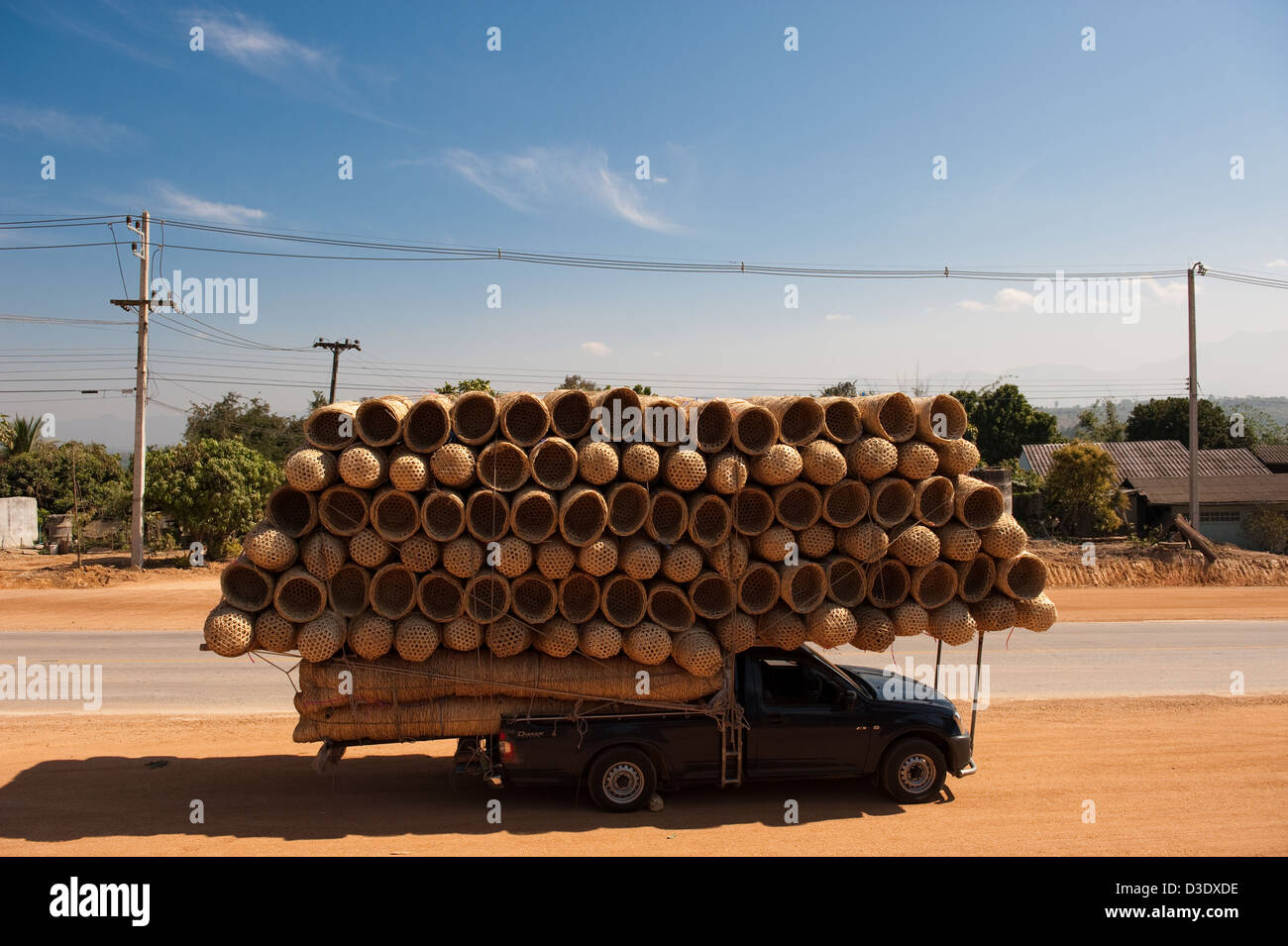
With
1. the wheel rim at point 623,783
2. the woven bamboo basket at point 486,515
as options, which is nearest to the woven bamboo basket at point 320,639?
the woven bamboo basket at point 486,515

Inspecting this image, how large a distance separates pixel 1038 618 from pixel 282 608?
6.68 metres

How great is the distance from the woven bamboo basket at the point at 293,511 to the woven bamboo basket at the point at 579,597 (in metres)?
2.18

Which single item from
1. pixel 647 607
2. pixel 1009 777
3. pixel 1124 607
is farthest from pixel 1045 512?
pixel 647 607

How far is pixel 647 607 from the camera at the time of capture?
7.05m

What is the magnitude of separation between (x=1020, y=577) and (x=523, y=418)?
15.8ft

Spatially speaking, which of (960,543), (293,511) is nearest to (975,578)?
(960,543)

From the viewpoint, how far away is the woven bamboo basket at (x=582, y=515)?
22.4ft

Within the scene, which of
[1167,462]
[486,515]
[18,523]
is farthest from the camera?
[1167,462]

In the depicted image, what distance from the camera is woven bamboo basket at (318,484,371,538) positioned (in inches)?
Result: 268

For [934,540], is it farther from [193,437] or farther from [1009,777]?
Answer: [193,437]

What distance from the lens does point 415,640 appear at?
6766mm

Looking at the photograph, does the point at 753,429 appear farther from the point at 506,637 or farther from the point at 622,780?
the point at 622,780

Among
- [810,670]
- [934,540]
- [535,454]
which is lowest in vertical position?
[810,670]

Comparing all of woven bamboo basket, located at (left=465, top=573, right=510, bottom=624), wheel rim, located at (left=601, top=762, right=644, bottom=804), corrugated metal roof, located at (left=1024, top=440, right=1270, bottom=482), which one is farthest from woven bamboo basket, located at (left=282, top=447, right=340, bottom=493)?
corrugated metal roof, located at (left=1024, top=440, right=1270, bottom=482)
